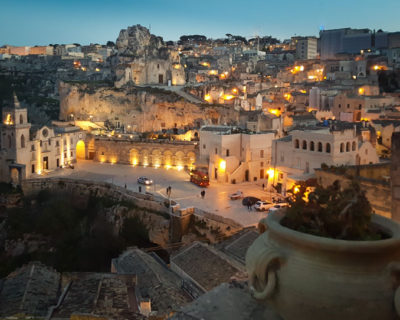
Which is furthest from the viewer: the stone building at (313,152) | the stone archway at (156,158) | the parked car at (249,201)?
the stone archway at (156,158)

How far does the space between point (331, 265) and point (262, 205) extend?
20899 millimetres

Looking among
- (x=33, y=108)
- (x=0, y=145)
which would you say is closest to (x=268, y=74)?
(x=33, y=108)

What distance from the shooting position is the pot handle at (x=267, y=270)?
150 inches

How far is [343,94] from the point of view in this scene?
4028 cm

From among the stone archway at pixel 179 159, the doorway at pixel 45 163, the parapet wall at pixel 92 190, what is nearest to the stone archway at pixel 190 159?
the stone archway at pixel 179 159

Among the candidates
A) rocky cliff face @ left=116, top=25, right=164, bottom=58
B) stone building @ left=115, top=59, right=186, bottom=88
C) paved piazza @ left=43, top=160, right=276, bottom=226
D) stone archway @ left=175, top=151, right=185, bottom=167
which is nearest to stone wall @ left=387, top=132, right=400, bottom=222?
paved piazza @ left=43, top=160, right=276, bottom=226

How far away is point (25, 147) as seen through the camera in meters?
34.4

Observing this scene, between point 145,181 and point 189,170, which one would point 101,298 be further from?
point 189,170

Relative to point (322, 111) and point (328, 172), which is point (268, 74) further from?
point (328, 172)

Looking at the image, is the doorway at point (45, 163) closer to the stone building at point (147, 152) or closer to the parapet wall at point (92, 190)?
the parapet wall at point (92, 190)

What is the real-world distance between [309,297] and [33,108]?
59.6 meters

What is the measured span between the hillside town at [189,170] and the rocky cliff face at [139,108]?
0.44 feet

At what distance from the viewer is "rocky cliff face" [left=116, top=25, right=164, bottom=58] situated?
60081mm

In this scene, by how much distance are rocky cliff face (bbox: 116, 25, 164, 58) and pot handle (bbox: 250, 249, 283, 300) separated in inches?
2271
